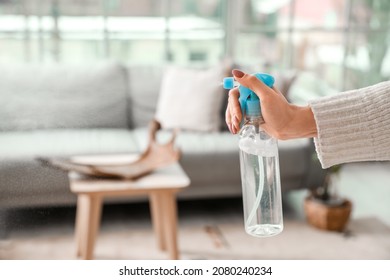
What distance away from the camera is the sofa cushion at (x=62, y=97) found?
1.33 metres

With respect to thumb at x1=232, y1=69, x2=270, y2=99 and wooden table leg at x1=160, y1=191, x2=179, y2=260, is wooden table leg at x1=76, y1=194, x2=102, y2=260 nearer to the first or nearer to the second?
wooden table leg at x1=160, y1=191, x2=179, y2=260

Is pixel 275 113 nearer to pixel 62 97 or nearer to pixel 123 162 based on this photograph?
pixel 123 162

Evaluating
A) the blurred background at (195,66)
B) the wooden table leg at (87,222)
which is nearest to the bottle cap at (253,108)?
the blurred background at (195,66)

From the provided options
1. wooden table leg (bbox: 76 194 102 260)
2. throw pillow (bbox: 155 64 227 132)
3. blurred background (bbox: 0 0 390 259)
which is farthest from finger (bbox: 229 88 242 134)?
throw pillow (bbox: 155 64 227 132)

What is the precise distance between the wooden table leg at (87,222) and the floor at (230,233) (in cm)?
2

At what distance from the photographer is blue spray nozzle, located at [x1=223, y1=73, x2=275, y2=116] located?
0.60m

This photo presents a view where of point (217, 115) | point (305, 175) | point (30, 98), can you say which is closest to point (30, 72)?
point (30, 98)

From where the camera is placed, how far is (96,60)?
166cm

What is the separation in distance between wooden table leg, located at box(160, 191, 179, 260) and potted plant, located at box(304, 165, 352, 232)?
0.37 meters

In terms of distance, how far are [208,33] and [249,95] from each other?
125cm

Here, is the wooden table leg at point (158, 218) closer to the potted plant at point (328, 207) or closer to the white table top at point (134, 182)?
the white table top at point (134, 182)

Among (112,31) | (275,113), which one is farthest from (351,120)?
(112,31)

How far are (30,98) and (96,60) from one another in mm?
301

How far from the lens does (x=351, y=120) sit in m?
0.61
